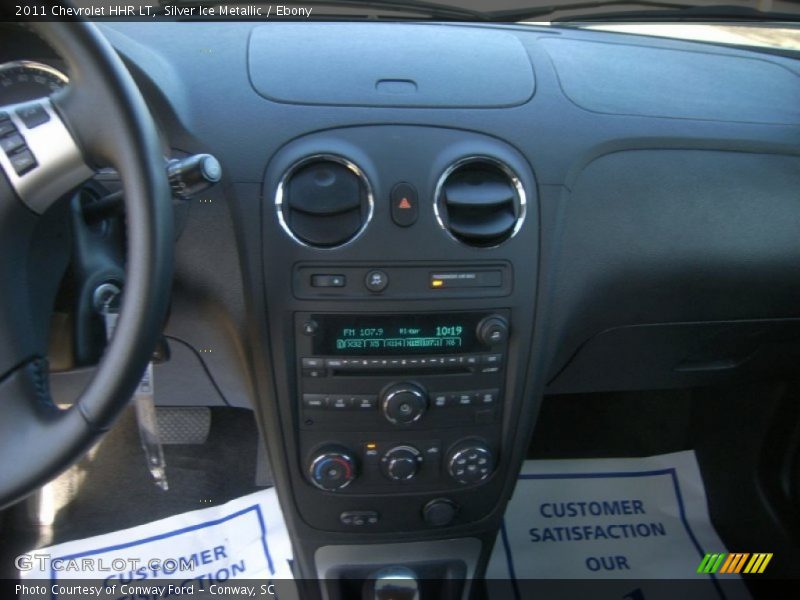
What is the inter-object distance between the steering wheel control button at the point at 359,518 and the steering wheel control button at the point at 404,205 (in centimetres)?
42

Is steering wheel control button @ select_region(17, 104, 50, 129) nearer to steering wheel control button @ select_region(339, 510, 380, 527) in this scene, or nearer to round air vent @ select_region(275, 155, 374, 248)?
round air vent @ select_region(275, 155, 374, 248)

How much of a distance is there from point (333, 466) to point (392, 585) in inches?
11.5

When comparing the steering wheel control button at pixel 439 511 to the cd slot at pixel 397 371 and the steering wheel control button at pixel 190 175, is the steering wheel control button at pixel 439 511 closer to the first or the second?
the cd slot at pixel 397 371

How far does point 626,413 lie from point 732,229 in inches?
28.4

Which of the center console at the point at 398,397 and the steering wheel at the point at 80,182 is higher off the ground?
the steering wheel at the point at 80,182

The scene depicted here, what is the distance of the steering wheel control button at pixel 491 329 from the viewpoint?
99 cm

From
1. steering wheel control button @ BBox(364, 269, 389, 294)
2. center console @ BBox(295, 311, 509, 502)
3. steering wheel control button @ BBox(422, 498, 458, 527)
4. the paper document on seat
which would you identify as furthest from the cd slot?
the paper document on seat

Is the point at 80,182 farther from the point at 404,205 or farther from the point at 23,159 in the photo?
the point at 404,205

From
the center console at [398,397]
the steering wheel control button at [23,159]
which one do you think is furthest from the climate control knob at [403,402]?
the steering wheel control button at [23,159]

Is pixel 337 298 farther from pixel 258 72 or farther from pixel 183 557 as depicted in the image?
pixel 183 557

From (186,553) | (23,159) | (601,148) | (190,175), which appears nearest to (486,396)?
(601,148)

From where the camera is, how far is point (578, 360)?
1.21 metres

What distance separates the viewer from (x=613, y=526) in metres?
1.50

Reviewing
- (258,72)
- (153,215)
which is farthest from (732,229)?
(153,215)
